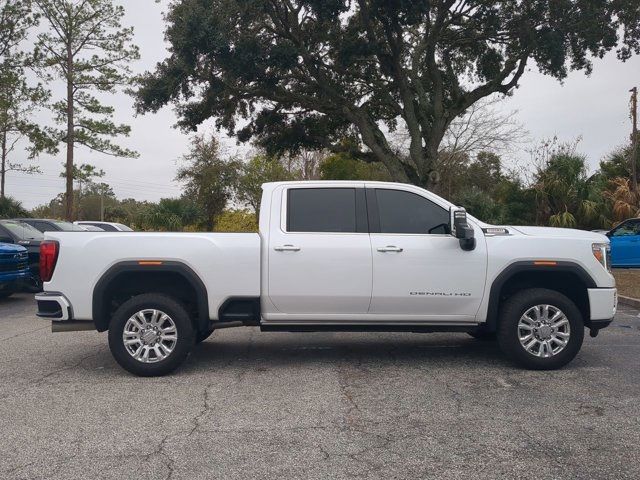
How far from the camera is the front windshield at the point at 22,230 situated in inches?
577

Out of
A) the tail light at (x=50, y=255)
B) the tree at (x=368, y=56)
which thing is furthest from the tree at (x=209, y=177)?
the tail light at (x=50, y=255)

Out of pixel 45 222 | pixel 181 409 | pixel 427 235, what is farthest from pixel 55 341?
pixel 45 222

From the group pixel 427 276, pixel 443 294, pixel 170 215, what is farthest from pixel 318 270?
pixel 170 215

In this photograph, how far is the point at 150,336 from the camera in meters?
6.84

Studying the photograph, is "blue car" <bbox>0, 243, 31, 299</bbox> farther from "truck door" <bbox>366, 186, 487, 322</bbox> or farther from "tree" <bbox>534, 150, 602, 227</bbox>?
"tree" <bbox>534, 150, 602, 227</bbox>

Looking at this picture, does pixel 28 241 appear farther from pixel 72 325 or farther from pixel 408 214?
pixel 408 214

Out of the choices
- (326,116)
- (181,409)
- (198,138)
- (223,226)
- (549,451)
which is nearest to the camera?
(549,451)

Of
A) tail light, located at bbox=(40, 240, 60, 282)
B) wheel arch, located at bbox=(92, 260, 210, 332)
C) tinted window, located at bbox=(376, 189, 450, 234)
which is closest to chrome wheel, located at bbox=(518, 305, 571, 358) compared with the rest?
tinted window, located at bbox=(376, 189, 450, 234)

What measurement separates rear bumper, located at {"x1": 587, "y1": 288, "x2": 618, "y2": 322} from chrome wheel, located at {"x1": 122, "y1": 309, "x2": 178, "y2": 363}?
4.29 meters

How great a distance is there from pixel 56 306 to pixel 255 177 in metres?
39.3

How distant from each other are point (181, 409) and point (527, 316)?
3604mm

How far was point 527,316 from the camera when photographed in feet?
22.8

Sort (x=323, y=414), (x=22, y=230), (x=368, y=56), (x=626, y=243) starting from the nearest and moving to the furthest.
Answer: (x=323, y=414) < (x=22, y=230) < (x=626, y=243) < (x=368, y=56)

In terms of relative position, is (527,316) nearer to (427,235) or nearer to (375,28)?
(427,235)
